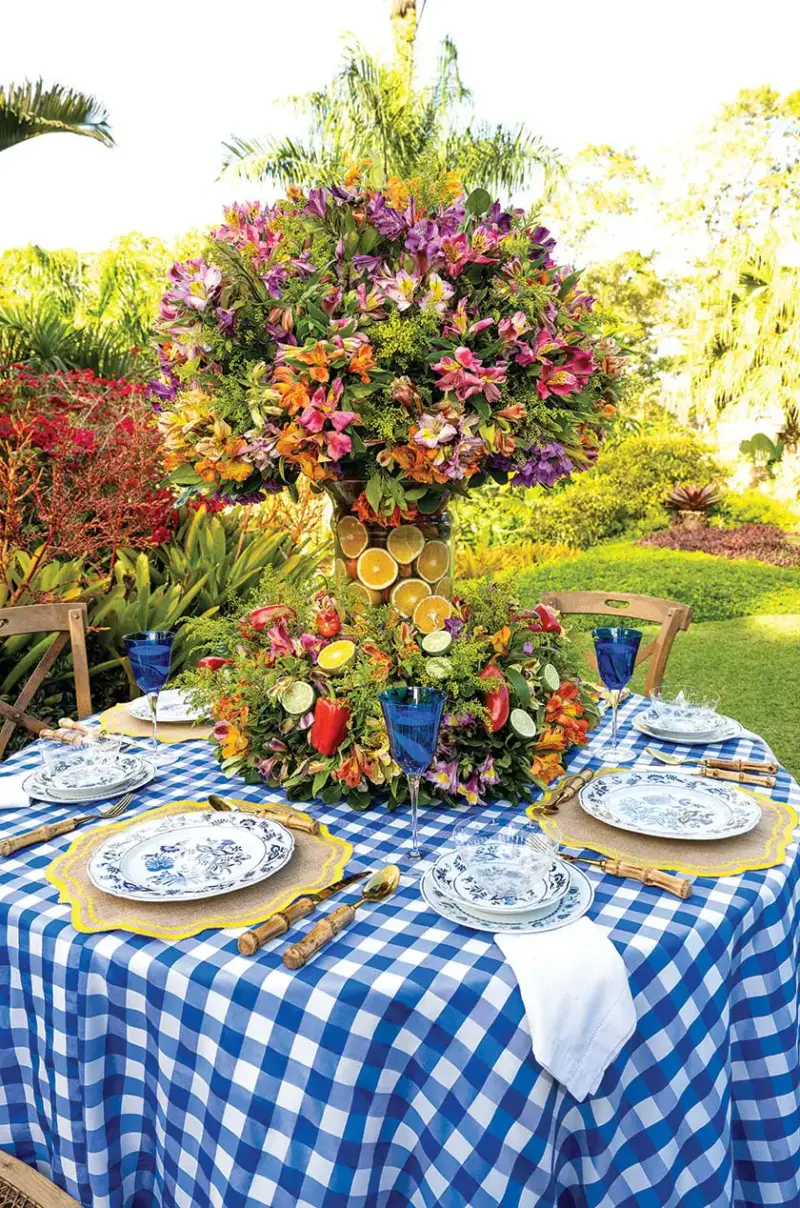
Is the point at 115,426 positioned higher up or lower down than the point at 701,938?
higher up

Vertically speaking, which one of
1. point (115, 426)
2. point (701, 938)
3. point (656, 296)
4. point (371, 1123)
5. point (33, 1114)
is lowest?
point (33, 1114)

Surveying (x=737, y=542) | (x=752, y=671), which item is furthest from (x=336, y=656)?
(x=737, y=542)

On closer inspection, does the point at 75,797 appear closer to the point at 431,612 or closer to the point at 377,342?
the point at 431,612

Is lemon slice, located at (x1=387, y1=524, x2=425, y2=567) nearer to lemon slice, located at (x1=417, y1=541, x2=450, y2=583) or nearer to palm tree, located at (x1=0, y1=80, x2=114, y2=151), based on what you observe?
lemon slice, located at (x1=417, y1=541, x2=450, y2=583)

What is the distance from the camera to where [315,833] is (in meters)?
1.55

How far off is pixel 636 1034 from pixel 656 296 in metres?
21.1

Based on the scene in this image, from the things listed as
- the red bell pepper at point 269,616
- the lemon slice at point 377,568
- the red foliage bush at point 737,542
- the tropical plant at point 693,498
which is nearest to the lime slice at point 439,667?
the lemon slice at point 377,568

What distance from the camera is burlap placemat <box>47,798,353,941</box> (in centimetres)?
124

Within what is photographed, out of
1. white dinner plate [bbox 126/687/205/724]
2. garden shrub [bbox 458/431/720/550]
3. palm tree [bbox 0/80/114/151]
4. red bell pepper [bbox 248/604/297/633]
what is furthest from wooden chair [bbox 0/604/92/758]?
garden shrub [bbox 458/431/720/550]

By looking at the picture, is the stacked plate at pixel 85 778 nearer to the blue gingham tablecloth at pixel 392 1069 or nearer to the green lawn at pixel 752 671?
the blue gingham tablecloth at pixel 392 1069

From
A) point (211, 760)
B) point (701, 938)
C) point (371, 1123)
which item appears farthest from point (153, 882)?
point (701, 938)

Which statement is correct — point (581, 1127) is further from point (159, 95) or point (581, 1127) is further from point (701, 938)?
point (159, 95)

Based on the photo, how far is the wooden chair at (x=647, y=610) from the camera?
106 inches

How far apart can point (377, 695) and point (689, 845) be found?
599 millimetres
